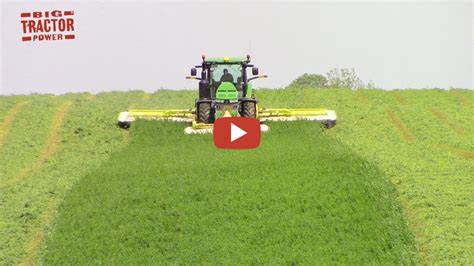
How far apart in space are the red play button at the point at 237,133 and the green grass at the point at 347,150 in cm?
56

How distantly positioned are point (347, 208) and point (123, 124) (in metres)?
13.6

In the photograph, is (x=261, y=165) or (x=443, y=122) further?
(x=443, y=122)

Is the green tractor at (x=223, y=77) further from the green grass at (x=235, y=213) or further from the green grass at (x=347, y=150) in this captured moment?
the green grass at (x=235, y=213)

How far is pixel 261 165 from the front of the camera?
22.5 metres

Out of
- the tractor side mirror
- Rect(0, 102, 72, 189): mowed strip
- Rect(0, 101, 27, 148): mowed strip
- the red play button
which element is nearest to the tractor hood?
the tractor side mirror

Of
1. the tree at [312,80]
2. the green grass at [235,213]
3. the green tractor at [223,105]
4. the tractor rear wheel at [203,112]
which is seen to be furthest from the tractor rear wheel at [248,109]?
the tree at [312,80]

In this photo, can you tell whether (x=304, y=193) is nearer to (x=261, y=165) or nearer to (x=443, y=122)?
(x=261, y=165)

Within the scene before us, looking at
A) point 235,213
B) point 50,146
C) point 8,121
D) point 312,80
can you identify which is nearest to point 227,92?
point 50,146

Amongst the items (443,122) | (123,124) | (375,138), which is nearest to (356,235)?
(375,138)

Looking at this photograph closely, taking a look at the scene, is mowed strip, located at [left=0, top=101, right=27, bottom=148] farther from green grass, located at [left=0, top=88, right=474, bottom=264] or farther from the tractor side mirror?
the tractor side mirror

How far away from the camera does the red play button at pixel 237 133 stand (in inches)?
1011

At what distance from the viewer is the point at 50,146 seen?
92.4ft

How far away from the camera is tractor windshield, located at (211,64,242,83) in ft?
96.8

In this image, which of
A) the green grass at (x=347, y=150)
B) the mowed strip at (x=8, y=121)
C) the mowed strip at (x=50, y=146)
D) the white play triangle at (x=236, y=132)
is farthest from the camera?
the mowed strip at (x=8, y=121)
